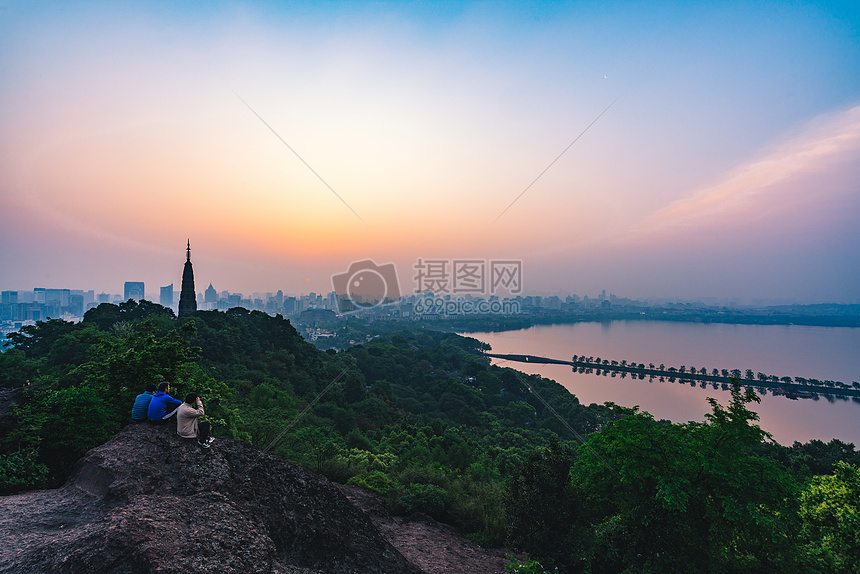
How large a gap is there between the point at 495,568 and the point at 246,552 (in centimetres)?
494

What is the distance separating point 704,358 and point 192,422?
78.2m

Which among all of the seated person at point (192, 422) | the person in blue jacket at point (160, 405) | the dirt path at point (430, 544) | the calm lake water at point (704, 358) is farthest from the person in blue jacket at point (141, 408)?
the calm lake water at point (704, 358)

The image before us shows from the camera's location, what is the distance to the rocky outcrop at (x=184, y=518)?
124 inches

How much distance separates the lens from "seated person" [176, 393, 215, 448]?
496cm

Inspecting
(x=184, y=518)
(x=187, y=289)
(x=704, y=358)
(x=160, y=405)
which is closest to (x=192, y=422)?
(x=160, y=405)

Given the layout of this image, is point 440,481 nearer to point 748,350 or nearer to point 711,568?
point 711,568

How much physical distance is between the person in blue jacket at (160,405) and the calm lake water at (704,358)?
1347 inches

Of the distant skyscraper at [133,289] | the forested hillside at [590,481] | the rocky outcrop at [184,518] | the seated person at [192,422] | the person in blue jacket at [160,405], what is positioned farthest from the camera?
the distant skyscraper at [133,289]

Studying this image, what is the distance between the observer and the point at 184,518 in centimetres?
380

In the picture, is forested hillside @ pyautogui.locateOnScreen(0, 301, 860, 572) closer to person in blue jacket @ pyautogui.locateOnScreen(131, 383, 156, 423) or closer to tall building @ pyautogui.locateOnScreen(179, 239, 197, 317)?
person in blue jacket @ pyautogui.locateOnScreen(131, 383, 156, 423)

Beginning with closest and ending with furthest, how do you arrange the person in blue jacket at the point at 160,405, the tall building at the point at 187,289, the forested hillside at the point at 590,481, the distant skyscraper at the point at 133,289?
the person in blue jacket at the point at 160,405, the forested hillside at the point at 590,481, the tall building at the point at 187,289, the distant skyscraper at the point at 133,289

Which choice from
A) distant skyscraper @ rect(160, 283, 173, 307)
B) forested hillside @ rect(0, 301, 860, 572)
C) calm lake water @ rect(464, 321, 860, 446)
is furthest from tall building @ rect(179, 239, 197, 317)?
calm lake water @ rect(464, 321, 860, 446)

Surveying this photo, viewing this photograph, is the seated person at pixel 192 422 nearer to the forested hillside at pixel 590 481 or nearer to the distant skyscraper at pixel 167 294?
the forested hillside at pixel 590 481

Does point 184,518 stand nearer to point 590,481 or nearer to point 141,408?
point 141,408
